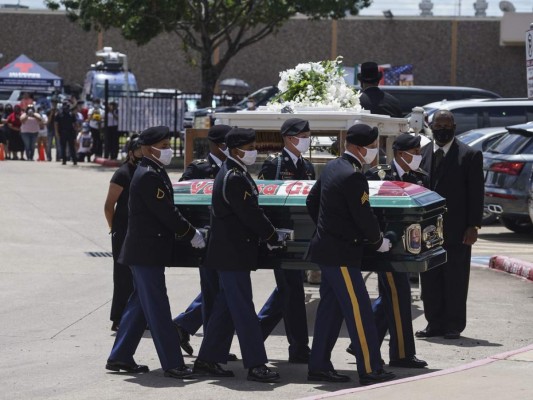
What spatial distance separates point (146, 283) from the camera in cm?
923

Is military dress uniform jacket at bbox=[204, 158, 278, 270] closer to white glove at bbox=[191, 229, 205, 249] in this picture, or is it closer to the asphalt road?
white glove at bbox=[191, 229, 205, 249]

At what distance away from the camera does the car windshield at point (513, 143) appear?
1948cm

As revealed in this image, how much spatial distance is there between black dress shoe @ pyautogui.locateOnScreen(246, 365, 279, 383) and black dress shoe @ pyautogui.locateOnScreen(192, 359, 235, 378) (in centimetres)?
27

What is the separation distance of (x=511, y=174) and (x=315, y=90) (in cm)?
700

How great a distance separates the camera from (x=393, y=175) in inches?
409

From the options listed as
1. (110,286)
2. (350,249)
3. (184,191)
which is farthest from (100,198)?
(350,249)

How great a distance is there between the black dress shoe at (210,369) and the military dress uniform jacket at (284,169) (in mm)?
1841

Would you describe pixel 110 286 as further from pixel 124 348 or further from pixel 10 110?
pixel 10 110

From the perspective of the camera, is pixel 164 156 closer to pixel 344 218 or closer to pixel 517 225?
pixel 344 218

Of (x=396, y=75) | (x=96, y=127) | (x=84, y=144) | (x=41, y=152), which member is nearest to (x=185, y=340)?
(x=96, y=127)

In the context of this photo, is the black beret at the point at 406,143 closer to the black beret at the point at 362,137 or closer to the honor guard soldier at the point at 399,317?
the honor guard soldier at the point at 399,317

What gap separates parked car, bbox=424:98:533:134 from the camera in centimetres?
2728

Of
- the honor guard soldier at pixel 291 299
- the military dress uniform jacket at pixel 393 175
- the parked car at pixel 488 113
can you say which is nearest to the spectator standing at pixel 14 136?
the parked car at pixel 488 113

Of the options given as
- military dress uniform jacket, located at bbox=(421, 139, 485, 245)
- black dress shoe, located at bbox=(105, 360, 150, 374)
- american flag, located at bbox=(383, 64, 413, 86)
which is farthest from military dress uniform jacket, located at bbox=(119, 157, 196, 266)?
american flag, located at bbox=(383, 64, 413, 86)
